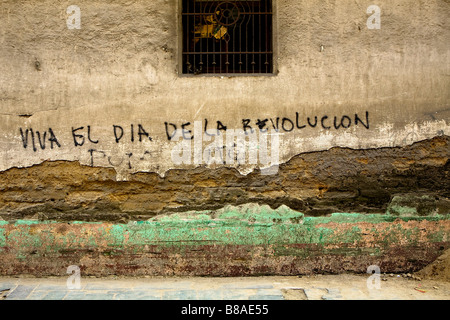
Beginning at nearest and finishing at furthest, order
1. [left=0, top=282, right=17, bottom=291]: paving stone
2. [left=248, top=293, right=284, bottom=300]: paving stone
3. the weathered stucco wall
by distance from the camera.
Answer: [left=248, top=293, right=284, bottom=300]: paving stone → [left=0, top=282, right=17, bottom=291]: paving stone → the weathered stucco wall

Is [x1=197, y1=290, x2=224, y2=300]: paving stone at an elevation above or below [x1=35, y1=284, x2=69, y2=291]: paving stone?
below

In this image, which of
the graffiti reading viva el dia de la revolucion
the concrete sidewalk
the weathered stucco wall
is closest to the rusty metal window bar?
the weathered stucco wall

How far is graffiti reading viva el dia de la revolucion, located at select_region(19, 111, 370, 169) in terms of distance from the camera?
4.45m

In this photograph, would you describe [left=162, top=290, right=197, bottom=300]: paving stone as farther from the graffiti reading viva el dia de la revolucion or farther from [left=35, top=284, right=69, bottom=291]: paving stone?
the graffiti reading viva el dia de la revolucion

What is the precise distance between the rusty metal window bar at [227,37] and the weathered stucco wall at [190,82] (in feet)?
0.59

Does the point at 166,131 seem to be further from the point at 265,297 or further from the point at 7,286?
the point at 7,286

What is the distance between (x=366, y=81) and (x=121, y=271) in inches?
138

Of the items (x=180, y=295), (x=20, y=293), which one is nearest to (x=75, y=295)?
(x=20, y=293)

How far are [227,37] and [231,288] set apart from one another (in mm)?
2815

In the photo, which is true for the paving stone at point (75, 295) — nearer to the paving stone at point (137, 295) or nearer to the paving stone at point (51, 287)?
the paving stone at point (51, 287)

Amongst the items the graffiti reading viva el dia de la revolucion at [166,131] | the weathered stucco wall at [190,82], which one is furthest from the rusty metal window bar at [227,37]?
the graffiti reading viva el dia de la revolucion at [166,131]

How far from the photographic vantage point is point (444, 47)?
14.8 feet

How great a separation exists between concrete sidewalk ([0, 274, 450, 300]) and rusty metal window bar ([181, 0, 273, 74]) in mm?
2388

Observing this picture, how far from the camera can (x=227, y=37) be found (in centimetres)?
462
